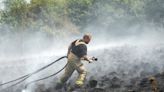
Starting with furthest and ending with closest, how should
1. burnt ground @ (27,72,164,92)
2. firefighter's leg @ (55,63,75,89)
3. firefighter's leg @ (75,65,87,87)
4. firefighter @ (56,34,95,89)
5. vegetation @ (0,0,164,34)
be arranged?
vegetation @ (0,0,164,34)
firefighter's leg @ (55,63,75,89)
firefighter @ (56,34,95,89)
firefighter's leg @ (75,65,87,87)
burnt ground @ (27,72,164,92)

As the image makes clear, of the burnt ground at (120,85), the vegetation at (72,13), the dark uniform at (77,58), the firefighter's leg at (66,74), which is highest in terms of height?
the vegetation at (72,13)

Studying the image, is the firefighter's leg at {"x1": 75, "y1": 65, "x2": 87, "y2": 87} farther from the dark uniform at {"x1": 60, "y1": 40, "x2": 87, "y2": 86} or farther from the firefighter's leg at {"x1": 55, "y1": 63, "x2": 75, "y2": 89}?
the firefighter's leg at {"x1": 55, "y1": 63, "x2": 75, "y2": 89}

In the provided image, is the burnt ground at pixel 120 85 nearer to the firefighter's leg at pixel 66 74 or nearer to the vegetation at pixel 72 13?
the firefighter's leg at pixel 66 74

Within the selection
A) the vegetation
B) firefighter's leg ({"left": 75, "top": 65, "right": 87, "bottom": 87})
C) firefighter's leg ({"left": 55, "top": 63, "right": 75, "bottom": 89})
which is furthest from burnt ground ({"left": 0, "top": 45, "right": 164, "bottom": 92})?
the vegetation

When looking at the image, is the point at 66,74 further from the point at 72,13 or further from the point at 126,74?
the point at 72,13

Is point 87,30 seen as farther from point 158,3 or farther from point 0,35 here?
point 158,3

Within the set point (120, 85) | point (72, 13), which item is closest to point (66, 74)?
point (120, 85)

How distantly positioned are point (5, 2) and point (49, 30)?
1293 cm

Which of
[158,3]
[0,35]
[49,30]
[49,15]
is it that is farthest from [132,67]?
[0,35]

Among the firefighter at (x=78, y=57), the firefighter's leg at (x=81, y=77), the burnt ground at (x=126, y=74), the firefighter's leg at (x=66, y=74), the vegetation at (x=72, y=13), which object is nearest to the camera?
the burnt ground at (x=126, y=74)

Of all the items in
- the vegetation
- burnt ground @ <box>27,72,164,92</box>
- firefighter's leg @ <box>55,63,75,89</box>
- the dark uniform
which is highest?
the vegetation

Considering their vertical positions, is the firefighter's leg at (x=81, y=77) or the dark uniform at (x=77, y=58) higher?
the dark uniform at (x=77, y=58)

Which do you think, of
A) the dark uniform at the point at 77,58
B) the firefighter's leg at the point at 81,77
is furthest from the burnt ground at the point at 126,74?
the dark uniform at the point at 77,58

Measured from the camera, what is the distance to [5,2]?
70.9m
